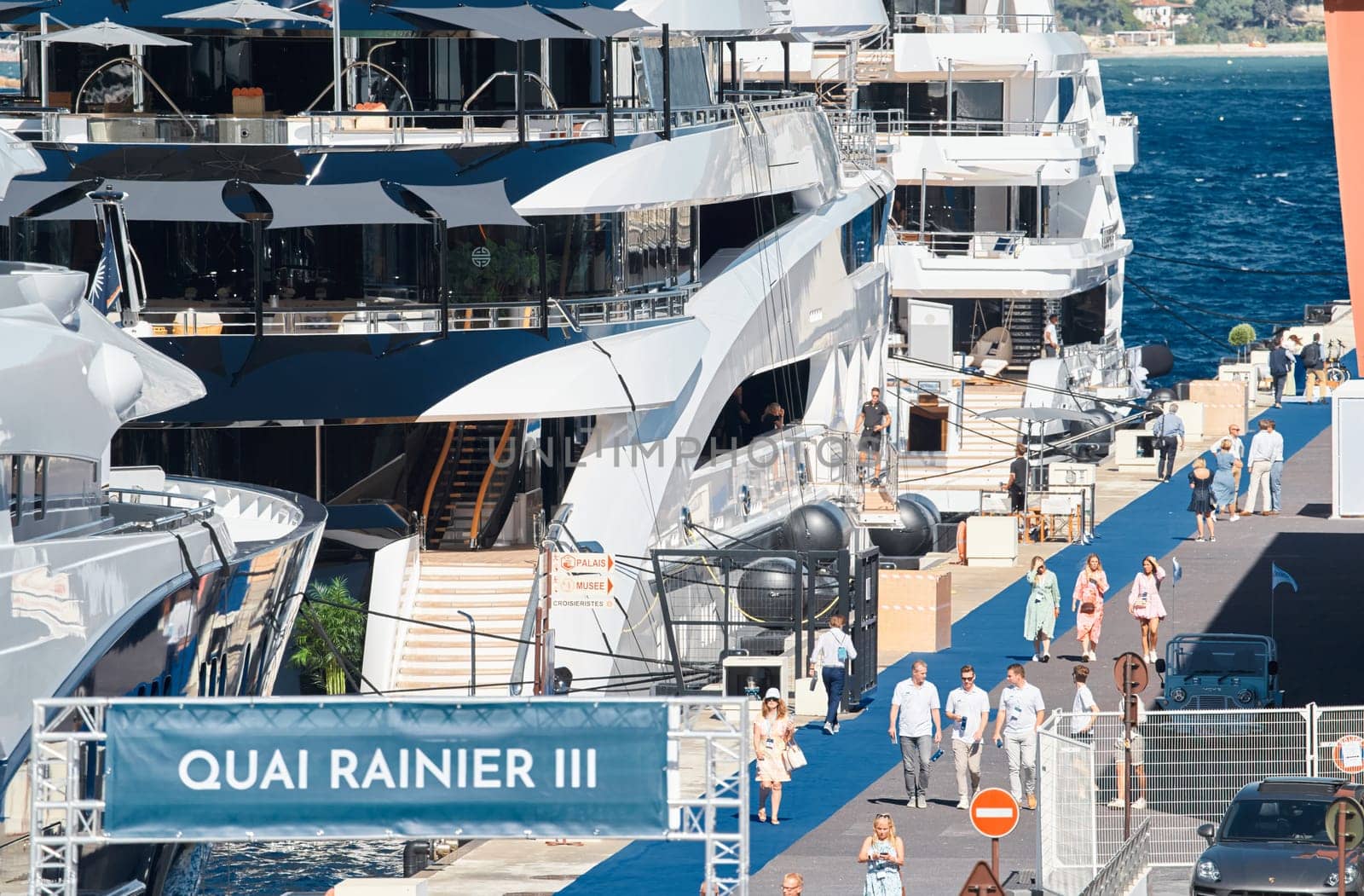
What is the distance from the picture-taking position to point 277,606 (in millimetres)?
22188

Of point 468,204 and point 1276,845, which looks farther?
point 468,204

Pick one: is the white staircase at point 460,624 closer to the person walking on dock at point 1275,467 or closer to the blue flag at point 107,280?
the blue flag at point 107,280

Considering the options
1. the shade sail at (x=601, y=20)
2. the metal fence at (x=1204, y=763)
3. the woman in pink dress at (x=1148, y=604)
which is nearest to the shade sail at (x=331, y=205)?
the shade sail at (x=601, y=20)

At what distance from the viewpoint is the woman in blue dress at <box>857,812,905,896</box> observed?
19.2m

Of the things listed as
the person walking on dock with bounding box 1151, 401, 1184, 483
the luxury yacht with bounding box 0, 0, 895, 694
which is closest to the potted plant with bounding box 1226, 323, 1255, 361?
the person walking on dock with bounding box 1151, 401, 1184, 483

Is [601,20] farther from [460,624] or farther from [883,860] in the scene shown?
[883,860]

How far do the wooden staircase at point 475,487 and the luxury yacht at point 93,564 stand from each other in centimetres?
891

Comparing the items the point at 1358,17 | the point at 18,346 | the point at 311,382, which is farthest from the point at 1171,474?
the point at 18,346

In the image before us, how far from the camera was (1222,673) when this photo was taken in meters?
26.6

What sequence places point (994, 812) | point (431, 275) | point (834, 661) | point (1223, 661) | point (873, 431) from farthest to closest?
point (873, 431), point (431, 275), point (834, 661), point (1223, 661), point (994, 812)

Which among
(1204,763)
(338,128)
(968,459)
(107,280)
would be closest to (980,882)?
(1204,763)

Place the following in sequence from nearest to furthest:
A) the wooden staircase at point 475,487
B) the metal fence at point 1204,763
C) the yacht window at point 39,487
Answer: the yacht window at point 39,487
the metal fence at point 1204,763
the wooden staircase at point 475,487

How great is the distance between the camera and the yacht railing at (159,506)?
66.0 ft

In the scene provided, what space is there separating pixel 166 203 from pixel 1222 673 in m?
13.3
